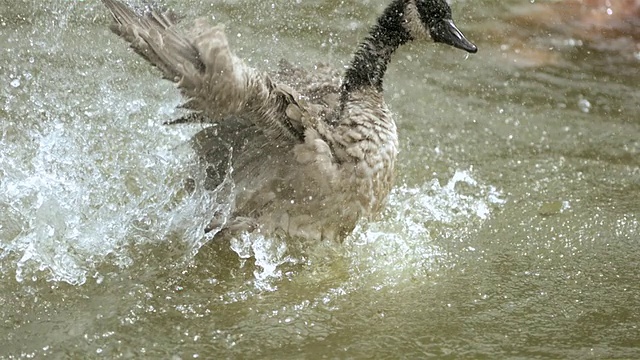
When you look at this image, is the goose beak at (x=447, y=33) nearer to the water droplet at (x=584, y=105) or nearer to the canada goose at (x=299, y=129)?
the canada goose at (x=299, y=129)

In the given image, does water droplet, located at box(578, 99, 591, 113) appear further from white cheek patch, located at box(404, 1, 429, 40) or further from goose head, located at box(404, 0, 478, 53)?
white cheek patch, located at box(404, 1, 429, 40)

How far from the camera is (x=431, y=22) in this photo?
496 cm

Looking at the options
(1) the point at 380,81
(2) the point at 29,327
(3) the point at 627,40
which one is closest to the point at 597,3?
(3) the point at 627,40

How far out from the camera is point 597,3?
8.00m

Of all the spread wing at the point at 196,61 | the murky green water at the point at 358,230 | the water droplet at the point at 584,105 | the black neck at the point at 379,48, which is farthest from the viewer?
the water droplet at the point at 584,105

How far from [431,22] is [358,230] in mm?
1273

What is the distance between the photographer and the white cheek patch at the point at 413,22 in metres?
4.96

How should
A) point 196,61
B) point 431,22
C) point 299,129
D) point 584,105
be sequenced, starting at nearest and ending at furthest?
point 196,61 < point 299,129 < point 431,22 < point 584,105

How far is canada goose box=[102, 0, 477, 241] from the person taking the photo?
3.93m

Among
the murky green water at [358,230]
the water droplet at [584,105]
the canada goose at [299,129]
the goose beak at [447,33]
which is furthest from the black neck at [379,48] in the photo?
the water droplet at [584,105]

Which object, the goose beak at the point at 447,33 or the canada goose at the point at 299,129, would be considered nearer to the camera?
the canada goose at the point at 299,129

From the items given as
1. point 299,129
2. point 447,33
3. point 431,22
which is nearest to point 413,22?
point 431,22

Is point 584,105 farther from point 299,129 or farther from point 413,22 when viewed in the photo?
point 299,129

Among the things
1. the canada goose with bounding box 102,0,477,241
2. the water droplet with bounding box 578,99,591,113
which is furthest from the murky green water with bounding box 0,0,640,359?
the canada goose with bounding box 102,0,477,241
